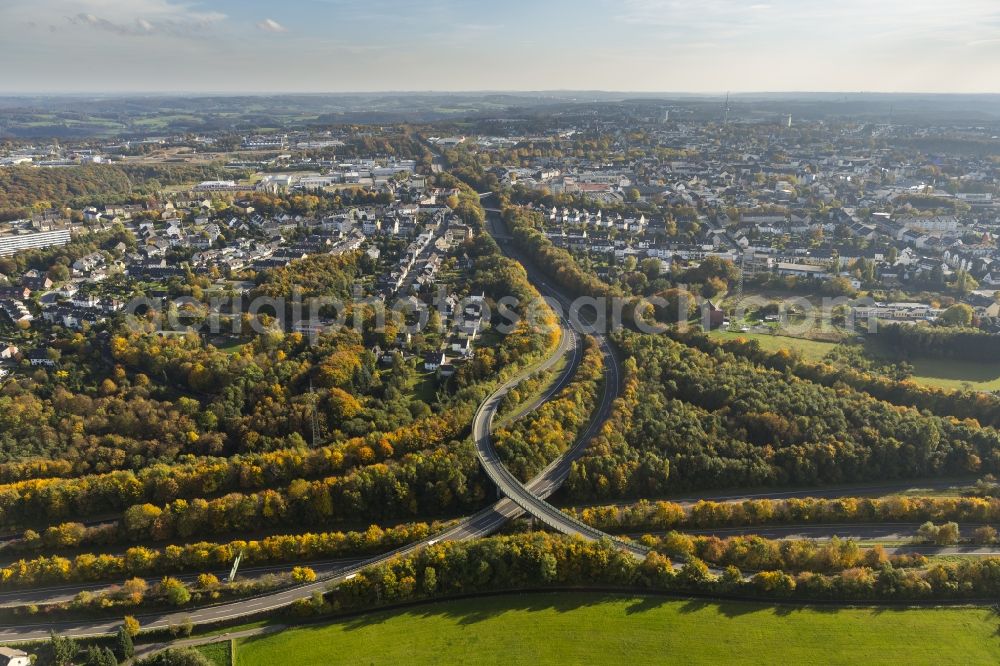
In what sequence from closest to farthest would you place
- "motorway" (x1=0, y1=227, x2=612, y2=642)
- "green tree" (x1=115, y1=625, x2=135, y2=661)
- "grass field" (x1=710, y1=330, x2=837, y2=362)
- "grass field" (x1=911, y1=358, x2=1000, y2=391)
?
1. "green tree" (x1=115, y1=625, x2=135, y2=661)
2. "motorway" (x1=0, y1=227, x2=612, y2=642)
3. "grass field" (x1=911, y1=358, x2=1000, y2=391)
4. "grass field" (x1=710, y1=330, x2=837, y2=362)

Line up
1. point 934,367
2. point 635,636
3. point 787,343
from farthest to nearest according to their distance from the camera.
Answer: point 787,343, point 934,367, point 635,636

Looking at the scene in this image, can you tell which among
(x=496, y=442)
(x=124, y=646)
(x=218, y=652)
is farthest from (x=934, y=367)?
(x=124, y=646)

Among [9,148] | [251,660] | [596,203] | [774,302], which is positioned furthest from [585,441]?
[9,148]

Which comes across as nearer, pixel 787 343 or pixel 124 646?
pixel 124 646

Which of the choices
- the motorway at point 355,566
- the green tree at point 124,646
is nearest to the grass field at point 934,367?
the motorway at point 355,566

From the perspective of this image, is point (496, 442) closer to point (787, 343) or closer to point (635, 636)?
point (635, 636)

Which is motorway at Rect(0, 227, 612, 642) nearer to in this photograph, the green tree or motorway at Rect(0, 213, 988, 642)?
motorway at Rect(0, 213, 988, 642)

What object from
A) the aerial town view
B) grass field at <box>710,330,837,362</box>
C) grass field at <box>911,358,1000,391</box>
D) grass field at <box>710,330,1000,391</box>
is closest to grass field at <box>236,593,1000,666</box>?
the aerial town view

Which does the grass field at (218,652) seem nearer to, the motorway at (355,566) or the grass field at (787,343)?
the motorway at (355,566)
